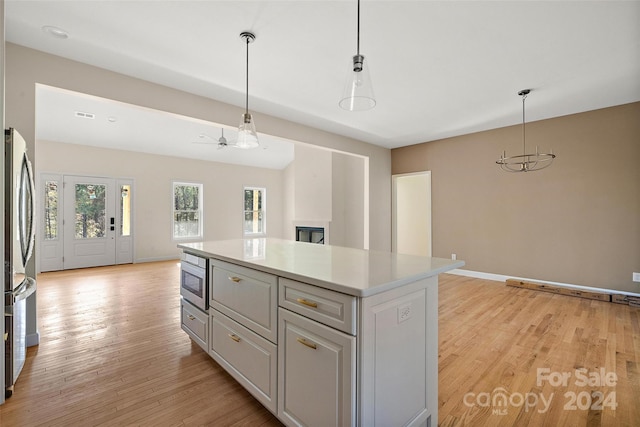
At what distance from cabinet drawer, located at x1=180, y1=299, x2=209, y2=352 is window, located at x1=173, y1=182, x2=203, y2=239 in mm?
5346

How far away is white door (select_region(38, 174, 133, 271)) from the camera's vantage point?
571 centimetres

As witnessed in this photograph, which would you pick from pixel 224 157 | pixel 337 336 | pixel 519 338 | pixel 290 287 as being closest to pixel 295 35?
pixel 290 287

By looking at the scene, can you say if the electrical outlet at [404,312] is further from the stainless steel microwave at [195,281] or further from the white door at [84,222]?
the white door at [84,222]

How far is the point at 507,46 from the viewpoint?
259cm

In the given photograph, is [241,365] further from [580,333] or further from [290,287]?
[580,333]

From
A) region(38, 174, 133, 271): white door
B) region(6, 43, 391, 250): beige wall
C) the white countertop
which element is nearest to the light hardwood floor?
the white countertop

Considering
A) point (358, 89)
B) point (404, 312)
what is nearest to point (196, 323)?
point (404, 312)

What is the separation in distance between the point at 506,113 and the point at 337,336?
448 centimetres

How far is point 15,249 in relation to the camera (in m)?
1.90

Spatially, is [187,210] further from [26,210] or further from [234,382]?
[234,382]

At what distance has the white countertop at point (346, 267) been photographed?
1.21 m

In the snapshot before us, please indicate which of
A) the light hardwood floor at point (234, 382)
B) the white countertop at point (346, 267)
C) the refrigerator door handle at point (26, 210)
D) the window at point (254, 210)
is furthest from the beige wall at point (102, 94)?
the window at point (254, 210)

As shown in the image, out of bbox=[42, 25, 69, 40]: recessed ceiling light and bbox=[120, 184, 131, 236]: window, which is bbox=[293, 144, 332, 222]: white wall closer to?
bbox=[120, 184, 131, 236]: window

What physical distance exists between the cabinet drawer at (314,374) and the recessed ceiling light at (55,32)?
9.47ft
